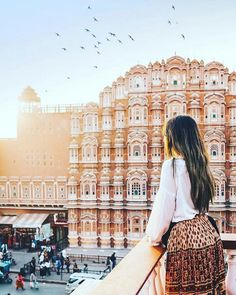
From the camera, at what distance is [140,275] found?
1.31 meters

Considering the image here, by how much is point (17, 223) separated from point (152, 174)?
5.84 meters

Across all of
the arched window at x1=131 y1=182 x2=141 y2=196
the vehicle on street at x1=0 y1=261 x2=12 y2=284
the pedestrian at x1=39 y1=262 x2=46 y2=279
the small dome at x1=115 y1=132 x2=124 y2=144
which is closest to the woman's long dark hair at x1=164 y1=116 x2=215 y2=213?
the vehicle on street at x1=0 y1=261 x2=12 y2=284

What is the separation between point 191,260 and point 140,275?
0.27m

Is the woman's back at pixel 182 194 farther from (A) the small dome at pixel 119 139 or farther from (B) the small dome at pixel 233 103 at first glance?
(B) the small dome at pixel 233 103

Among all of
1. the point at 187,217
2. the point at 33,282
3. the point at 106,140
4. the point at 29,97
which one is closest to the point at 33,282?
the point at 33,282

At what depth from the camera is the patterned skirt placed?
4.88 feet

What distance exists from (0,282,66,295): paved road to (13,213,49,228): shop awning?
4269mm

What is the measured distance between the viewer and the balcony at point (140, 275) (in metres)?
1.16

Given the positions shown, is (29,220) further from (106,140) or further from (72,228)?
(106,140)

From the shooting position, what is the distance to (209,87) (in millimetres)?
15781

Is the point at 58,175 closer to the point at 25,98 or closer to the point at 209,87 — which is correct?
the point at 25,98

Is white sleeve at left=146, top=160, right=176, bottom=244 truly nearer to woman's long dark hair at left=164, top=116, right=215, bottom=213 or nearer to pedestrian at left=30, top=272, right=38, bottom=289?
woman's long dark hair at left=164, top=116, right=215, bottom=213

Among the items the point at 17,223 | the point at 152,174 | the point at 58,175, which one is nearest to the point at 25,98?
the point at 58,175

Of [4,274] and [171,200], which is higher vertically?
[171,200]
